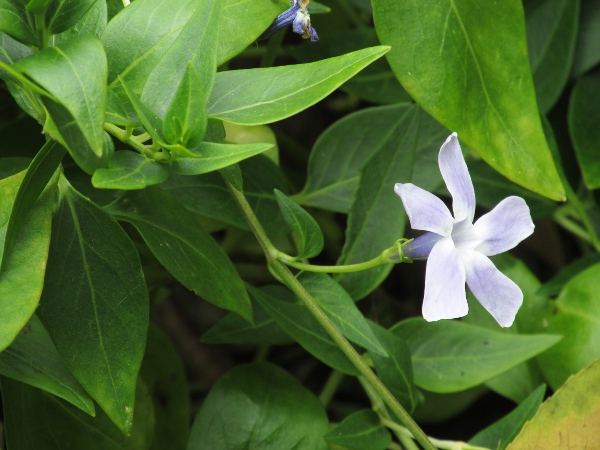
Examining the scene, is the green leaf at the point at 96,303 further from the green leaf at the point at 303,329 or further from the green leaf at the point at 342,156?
the green leaf at the point at 342,156

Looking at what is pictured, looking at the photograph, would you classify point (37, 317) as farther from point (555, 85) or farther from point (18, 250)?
point (555, 85)

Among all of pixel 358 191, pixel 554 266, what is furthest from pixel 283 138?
pixel 554 266

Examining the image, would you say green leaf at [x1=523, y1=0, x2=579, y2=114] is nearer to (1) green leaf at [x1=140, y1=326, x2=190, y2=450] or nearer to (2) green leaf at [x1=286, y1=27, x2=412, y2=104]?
(2) green leaf at [x1=286, y1=27, x2=412, y2=104]

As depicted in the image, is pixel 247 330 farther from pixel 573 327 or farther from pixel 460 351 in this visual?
pixel 573 327

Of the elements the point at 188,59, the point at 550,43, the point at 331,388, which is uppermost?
the point at 188,59

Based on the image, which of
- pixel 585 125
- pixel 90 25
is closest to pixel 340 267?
pixel 90 25

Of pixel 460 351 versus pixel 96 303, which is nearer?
pixel 96 303

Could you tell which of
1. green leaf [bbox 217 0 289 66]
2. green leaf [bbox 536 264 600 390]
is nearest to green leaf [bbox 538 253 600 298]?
green leaf [bbox 536 264 600 390]

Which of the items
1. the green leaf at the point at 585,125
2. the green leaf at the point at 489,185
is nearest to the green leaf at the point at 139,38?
the green leaf at the point at 489,185
